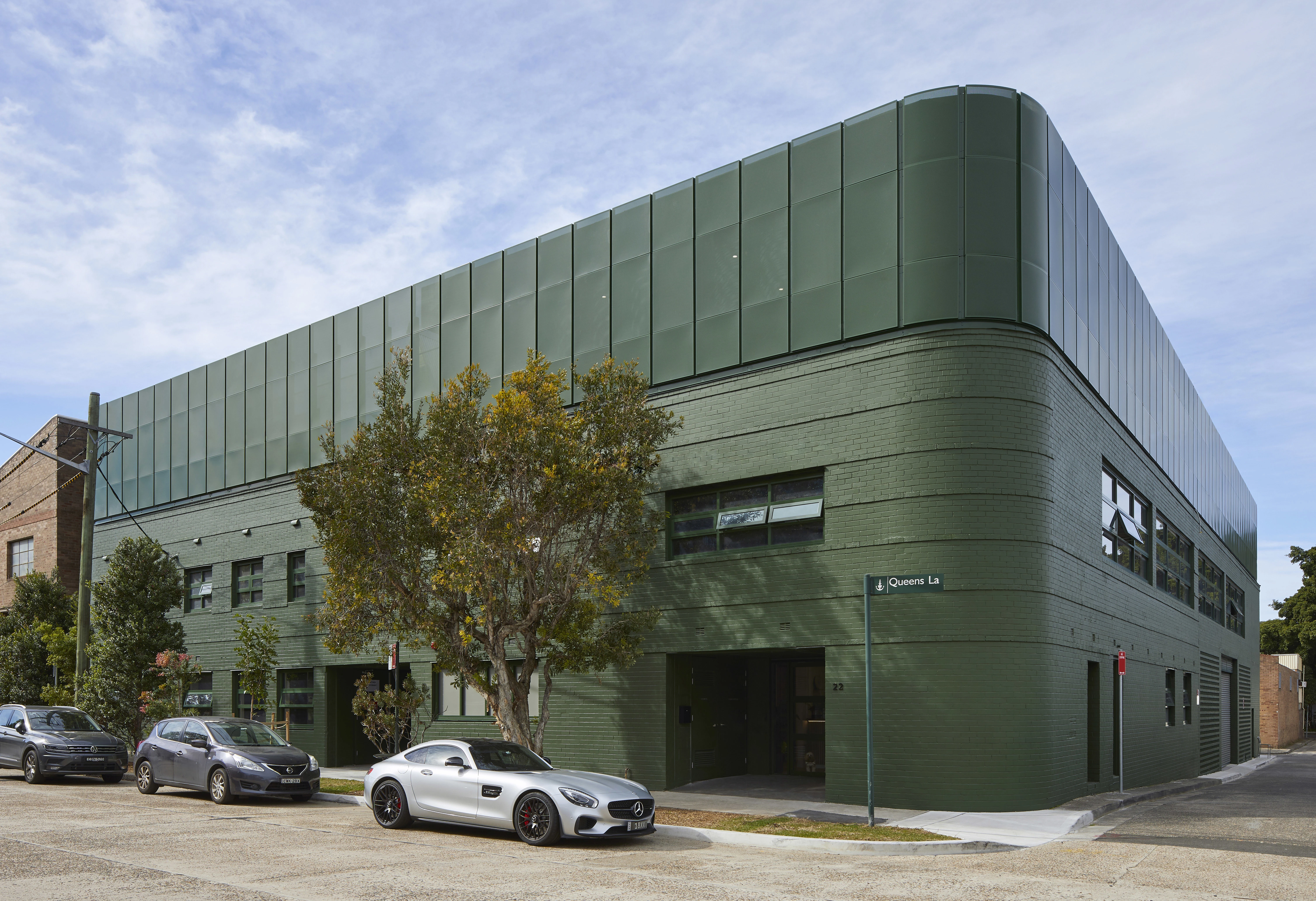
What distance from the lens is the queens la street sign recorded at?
15.2 m

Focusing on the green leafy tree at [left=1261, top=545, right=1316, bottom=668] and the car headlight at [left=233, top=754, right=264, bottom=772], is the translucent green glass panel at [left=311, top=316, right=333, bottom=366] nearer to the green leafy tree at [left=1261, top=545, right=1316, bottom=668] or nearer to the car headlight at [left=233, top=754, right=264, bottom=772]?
the car headlight at [left=233, top=754, right=264, bottom=772]

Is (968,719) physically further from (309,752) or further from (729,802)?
(309,752)

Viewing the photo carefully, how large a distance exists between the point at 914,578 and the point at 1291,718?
175 ft

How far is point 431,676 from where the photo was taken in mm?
24625

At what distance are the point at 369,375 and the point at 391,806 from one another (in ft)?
46.9

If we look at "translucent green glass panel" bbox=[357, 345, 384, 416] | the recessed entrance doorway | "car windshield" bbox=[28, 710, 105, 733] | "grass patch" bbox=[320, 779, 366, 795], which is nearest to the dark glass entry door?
the recessed entrance doorway

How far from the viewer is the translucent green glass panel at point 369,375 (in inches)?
→ 1075

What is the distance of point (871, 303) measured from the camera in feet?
60.5

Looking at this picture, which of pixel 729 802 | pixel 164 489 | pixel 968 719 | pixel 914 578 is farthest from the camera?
pixel 164 489

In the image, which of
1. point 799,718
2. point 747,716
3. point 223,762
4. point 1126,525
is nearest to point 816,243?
point 799,718

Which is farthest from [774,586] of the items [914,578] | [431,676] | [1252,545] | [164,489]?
[1252,545]

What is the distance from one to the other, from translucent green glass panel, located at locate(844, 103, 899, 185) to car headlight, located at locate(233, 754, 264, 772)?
44.0 feet

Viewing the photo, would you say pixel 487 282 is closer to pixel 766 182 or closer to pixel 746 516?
pixel 766 182

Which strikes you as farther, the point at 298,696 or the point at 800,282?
the point at 298,696
